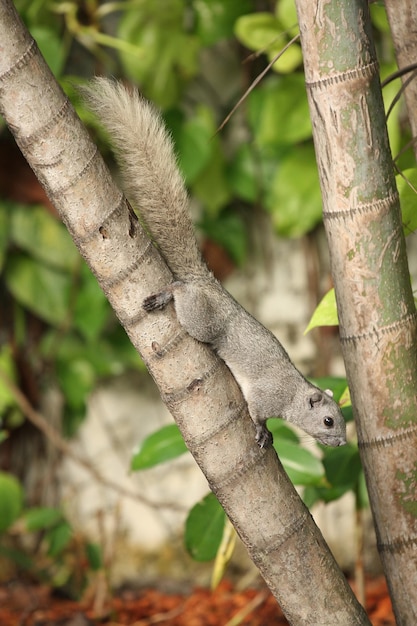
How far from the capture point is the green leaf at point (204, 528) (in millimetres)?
1487

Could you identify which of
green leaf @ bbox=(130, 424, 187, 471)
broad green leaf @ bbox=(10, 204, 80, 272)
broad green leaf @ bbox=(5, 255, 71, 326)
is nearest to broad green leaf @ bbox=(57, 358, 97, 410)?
broad green leaf @ bbox=(5, 255, 71, 326)

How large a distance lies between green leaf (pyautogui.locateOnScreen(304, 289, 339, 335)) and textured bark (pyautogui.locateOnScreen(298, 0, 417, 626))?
0.27ft

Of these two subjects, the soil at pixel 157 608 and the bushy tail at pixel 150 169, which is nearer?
the bushy tail at pixel 150 169

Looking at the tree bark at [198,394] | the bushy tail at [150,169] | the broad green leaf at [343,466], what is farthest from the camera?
the broad green leaf at [343,466]

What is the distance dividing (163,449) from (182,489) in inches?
43.6

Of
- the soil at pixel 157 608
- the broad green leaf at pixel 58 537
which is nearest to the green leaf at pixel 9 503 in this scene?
the broad green leaf at pixel 58 537

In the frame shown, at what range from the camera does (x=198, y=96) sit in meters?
2.57

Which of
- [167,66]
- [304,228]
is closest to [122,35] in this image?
[167,66]

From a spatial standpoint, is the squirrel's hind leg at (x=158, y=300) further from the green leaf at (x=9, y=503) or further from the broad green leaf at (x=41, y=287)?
the broad green leaf at (x=41, y=287)

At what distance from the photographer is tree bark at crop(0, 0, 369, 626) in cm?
100

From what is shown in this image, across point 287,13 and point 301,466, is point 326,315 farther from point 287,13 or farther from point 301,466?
point 287,13

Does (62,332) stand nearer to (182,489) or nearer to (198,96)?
(182,489)

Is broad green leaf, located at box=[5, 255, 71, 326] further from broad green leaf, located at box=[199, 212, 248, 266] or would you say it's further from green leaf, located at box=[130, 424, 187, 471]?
green leaf, located at box=[130, 424, 187, 471]

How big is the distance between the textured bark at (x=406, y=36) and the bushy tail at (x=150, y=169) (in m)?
0.38
